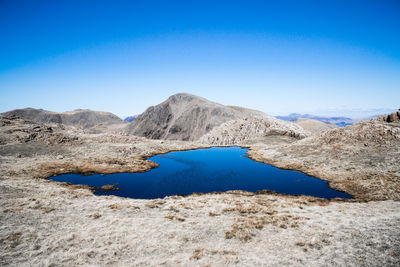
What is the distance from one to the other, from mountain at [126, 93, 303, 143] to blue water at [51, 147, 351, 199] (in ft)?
253

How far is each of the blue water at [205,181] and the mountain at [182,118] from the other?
77.1m

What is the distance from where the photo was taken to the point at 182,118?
5463 inches

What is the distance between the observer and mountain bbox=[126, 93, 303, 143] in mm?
126438

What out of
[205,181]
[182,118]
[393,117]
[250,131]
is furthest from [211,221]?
[182,118]

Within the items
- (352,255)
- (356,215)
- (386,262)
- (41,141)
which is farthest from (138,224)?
(41,141)

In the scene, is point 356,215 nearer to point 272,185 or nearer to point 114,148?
point 272,185

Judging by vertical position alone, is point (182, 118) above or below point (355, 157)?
above

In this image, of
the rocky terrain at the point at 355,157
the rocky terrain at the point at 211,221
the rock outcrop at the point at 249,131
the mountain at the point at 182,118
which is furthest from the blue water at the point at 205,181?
the mountain at the point at 182,118

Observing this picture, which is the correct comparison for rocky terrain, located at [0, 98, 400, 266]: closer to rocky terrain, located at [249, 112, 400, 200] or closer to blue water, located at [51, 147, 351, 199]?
rocky terrain, located at [249, 112, 400, 200]

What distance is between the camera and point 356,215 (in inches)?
685

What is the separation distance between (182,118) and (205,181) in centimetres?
10991

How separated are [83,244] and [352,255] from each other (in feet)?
54.1

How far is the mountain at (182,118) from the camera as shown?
→ 12644 cm

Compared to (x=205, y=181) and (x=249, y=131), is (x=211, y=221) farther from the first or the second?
(x=249, y=131)
